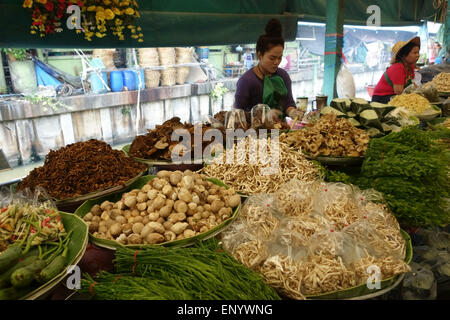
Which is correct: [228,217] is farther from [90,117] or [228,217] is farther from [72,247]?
[90,117]

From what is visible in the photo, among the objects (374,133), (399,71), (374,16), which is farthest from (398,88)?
(374,133)

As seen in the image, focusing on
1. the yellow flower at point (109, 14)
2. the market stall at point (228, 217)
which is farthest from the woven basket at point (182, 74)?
the market stall at point (228, 217)

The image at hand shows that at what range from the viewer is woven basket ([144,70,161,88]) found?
26.3 ft

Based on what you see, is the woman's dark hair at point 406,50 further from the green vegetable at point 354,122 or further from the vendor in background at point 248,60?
the vendor in background at point 248,60

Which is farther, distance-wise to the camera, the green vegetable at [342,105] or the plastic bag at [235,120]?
the green vegetable at [342,105]

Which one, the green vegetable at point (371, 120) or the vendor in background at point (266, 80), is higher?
the vendor in background at point (266, 80)

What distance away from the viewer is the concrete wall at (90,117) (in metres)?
6.88

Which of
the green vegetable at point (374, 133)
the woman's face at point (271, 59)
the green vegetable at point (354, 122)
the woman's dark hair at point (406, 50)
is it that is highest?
the woman's dark hair at point (406, 50)

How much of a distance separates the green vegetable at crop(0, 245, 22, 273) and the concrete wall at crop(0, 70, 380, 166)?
17.4 ft

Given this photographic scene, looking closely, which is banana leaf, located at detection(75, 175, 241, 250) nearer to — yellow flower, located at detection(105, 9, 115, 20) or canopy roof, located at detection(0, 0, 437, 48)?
yellow flower, located at detection(105, 9, 115, 20)

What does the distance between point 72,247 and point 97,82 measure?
23.8 feet

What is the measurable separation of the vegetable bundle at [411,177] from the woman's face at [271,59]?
7.46 feet

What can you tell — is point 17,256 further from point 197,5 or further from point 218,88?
point 218,88

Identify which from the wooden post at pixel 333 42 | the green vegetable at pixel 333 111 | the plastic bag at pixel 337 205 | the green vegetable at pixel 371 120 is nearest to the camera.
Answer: the plastic bag at pixel 337 205
